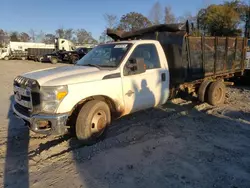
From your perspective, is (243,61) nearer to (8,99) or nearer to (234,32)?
(8,99)

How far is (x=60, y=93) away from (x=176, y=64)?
138 inches

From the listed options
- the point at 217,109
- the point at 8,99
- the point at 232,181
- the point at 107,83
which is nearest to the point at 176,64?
the point at 217,109

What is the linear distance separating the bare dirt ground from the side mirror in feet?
4.44

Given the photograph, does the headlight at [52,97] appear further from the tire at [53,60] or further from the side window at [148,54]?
the tire at [53,60]

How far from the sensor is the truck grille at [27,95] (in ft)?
14.3

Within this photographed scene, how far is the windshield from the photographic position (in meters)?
5.33

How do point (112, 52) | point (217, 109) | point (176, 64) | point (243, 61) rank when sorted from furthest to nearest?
point (243, 61) < point (217, 109) < point (176, 64) < point (112, 52)

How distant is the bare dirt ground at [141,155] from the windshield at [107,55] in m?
1.54

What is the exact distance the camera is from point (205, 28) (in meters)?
40.8

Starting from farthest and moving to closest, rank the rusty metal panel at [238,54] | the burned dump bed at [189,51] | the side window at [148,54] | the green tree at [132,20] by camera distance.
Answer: the green tree at [132,20] → the rusty metal panel at [238,54] → the burned dump bed at [189,51] → the side window at [148,54]

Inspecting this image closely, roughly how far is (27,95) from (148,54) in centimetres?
278

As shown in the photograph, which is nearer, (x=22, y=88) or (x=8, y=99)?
(x=22, y=88)

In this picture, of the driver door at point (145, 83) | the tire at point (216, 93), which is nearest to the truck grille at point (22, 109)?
the driver door at point (145, 83)

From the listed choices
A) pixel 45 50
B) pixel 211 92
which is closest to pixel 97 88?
pixel 211 92
